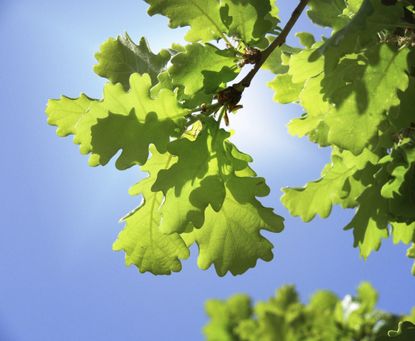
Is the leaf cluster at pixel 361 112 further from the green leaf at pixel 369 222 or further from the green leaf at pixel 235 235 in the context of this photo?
the green leaf at pixel 235 235

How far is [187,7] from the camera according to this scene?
200 centimetres

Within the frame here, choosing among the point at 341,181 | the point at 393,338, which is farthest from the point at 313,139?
the point at 393,338

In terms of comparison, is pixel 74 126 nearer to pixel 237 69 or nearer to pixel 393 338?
pixel 237 69

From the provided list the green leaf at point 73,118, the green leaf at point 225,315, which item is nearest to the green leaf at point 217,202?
the green leaf at point 73,118

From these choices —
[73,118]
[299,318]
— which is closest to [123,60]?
[73,118]

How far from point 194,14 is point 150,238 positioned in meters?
0.89

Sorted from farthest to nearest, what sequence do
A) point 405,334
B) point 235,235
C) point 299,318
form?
point 299,318 < point 405,334 < point 235,235

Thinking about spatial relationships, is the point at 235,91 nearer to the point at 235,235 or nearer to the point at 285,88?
the point at 285,88

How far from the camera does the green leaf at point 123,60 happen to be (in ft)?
7.32

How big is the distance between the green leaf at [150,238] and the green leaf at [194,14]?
0.50 meters

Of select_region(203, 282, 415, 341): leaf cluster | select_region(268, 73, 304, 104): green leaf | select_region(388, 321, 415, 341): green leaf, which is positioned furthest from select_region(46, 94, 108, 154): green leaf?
select_region(203, 282, 415, 341): leaf cluster

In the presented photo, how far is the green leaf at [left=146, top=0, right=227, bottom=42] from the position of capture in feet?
6.56

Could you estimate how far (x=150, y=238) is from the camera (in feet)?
6.88

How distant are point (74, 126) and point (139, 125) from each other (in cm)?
41
